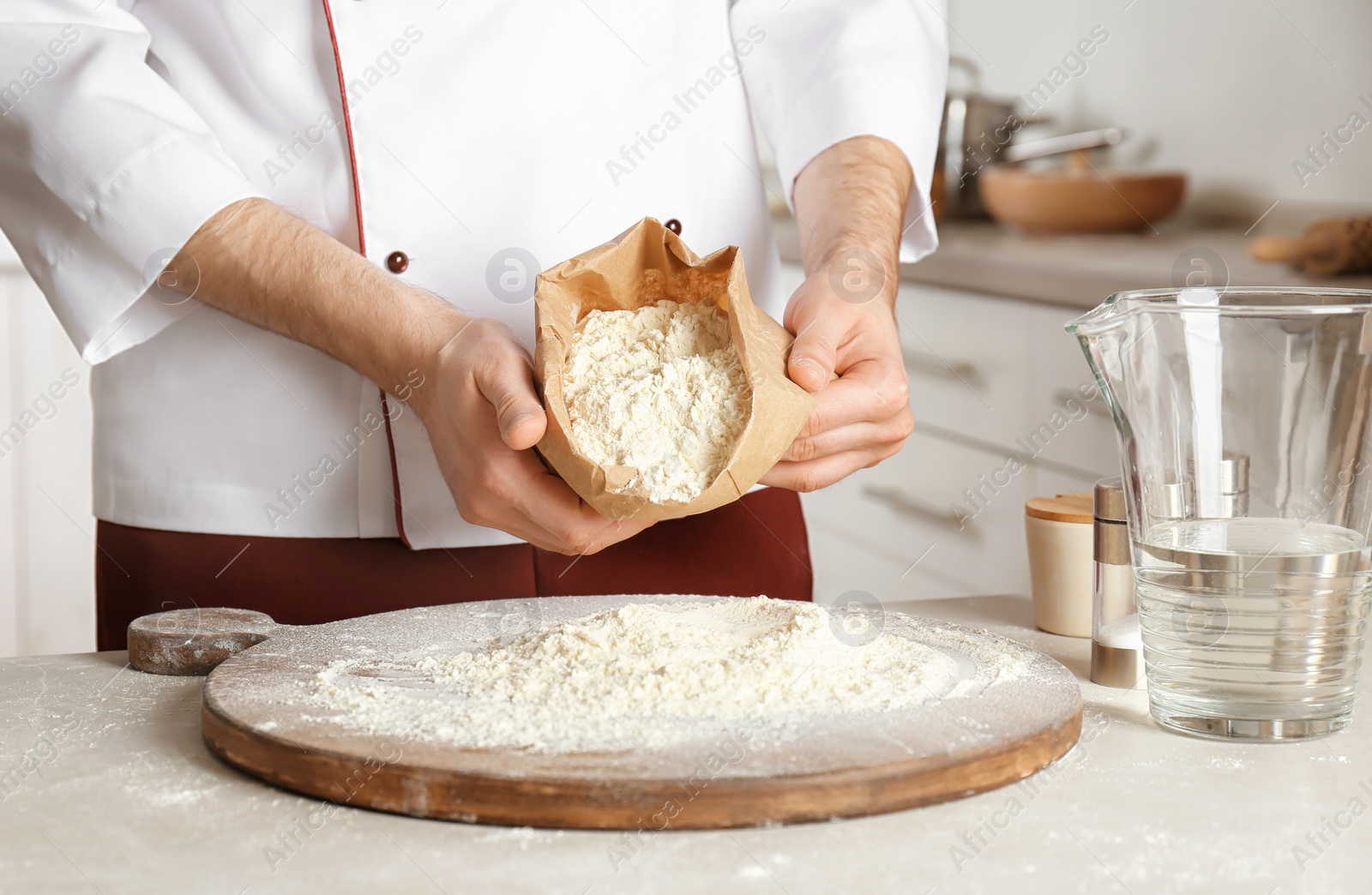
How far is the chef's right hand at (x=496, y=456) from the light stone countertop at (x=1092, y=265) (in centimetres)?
102

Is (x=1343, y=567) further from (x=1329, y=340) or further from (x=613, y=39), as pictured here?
(x=613, y=39)

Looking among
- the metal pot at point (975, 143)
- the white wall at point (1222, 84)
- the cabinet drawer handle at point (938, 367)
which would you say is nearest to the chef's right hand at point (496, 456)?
the cabinet drawer handle at point (938, 367)

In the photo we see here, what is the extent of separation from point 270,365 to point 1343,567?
74cm

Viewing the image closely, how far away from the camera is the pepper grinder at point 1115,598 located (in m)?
0.74

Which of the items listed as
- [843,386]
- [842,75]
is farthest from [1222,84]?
[843,386]

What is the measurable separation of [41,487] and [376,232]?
160 cm

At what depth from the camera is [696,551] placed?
1.05m

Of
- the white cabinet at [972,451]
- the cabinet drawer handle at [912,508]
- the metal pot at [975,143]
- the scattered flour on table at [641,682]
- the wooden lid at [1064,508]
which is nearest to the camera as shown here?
the scattered flour on table at [641,682]

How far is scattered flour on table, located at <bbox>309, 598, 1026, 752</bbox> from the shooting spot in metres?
0.59

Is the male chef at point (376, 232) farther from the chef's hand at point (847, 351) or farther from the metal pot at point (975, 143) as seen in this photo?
the metal pot at point (975, 143)

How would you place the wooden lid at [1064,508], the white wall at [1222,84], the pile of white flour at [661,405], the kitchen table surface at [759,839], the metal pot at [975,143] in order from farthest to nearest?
the metal pot at [975,143] → the white wall at [1222,84] → the wooden lid at [1064,508] → the pile of white flour at [661,405] → the kitchen table surface at [759,839]

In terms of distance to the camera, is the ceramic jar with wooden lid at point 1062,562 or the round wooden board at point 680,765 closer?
the round wooden board at point 680,765

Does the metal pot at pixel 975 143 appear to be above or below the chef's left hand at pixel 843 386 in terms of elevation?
above

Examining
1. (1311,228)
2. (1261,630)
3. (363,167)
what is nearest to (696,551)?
(363,167)
